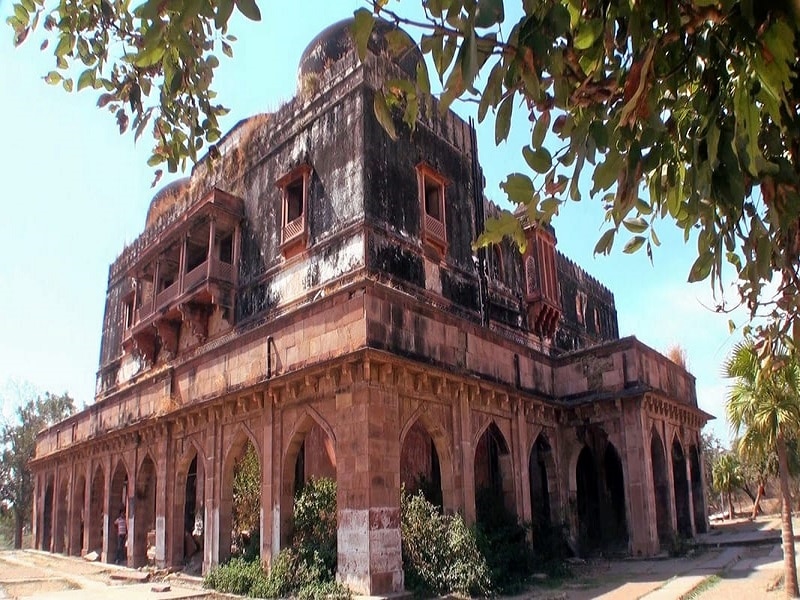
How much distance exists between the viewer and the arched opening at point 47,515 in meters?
27.3

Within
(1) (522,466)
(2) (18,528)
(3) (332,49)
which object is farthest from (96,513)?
(2) (18,528)

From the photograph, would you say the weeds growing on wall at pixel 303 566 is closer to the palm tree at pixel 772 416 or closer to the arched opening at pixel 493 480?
the arched opening at pixel 493 480

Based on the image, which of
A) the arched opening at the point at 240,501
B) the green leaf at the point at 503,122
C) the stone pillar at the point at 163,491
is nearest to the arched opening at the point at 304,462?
the arched opening at the point at 240,501

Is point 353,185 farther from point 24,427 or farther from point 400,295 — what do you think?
point 24,427

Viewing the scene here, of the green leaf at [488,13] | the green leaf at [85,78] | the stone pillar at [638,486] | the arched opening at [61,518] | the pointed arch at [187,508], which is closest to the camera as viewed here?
the green leaf at [488,13]

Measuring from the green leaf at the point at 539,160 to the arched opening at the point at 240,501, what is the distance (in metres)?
13.2

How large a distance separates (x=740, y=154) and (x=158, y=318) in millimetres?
21886

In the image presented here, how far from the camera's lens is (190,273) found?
69.1ft

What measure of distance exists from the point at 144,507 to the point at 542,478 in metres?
10.9

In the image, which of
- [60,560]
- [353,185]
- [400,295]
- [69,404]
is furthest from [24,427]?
[400,295]

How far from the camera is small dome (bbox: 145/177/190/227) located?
26.9 m

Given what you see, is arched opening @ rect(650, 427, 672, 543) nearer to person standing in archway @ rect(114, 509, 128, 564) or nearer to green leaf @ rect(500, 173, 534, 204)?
person standing in archway @ rect(114, 509, 128, 564)

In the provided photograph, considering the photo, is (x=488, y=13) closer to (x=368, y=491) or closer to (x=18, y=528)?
(x=368, y=491)

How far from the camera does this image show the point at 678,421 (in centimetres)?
1925
